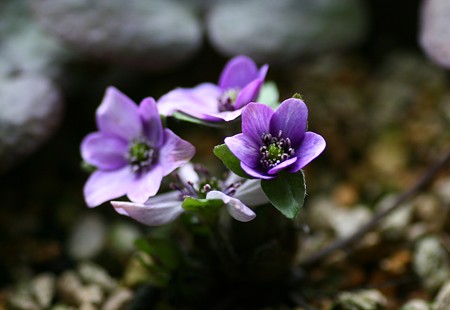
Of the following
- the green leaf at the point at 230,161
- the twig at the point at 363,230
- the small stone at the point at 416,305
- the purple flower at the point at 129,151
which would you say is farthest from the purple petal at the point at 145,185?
the small stone at the point at 416,305

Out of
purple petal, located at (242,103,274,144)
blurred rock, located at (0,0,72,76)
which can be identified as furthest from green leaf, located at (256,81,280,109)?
blurred rock, located at (0,0,72,76)

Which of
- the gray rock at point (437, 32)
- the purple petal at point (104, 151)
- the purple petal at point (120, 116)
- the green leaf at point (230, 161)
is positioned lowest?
the purple petal at point (104, 151)

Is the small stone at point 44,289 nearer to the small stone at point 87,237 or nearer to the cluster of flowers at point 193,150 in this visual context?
the small stone at point 87,237

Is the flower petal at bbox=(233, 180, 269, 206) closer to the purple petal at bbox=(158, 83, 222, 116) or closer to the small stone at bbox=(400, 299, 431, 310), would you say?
the purple petal at bbox=(158, 83, 222, 116)

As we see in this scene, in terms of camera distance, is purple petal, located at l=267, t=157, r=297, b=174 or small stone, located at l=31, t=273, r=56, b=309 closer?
purple petal, located at l=267, t=157, r=297, b=174

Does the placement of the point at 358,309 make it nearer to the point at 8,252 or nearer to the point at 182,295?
the point at 182,295

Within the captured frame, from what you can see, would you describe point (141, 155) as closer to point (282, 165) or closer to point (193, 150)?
point (193, 150)
